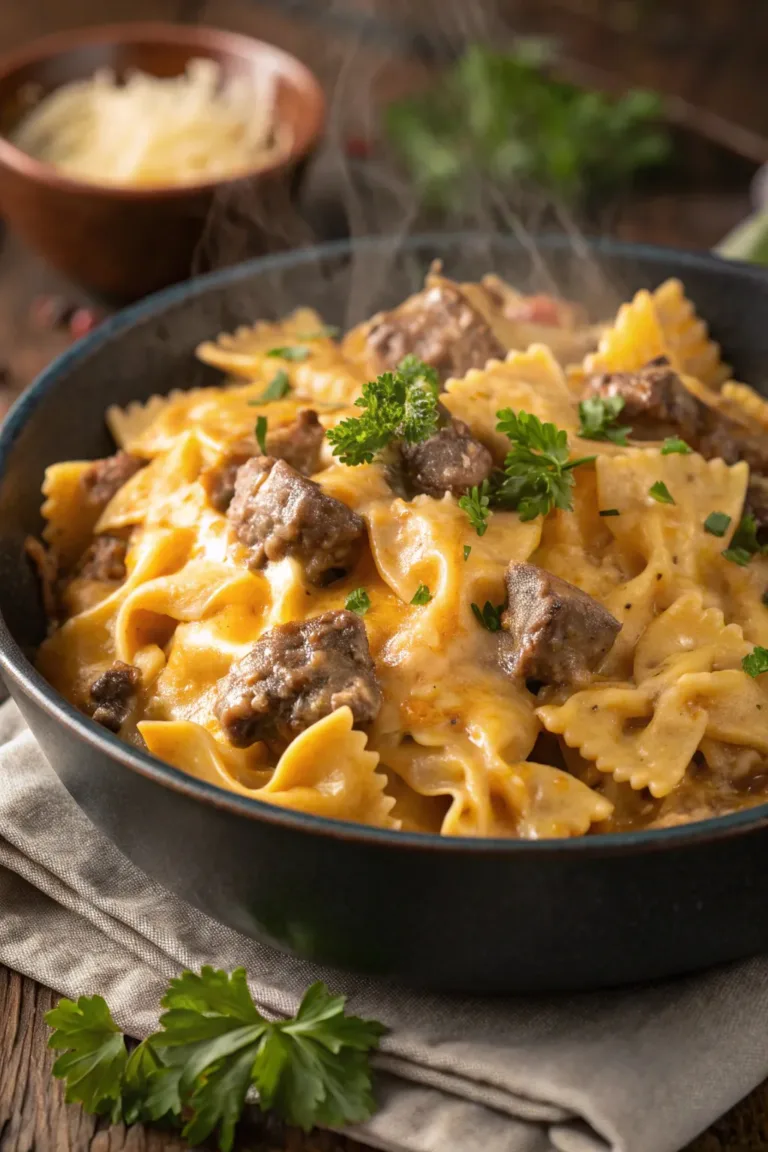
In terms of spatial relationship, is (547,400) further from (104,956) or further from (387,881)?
(104,956)

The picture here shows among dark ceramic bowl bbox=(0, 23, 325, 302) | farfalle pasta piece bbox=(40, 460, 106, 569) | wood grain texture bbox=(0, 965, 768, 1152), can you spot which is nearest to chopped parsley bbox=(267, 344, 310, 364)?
farfalle pasta piece bbox=(40, 460, 106, 569)

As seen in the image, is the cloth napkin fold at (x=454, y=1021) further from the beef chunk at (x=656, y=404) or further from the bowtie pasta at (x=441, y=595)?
the beef chunk at (x=656, y=404)

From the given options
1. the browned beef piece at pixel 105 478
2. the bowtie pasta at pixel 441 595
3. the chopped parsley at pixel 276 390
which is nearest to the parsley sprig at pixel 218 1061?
the bowtie pasta at pixel 441 595

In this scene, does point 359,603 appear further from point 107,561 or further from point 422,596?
point 107,561

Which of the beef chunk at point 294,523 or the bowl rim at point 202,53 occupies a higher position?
the beef chunk at point 294,523

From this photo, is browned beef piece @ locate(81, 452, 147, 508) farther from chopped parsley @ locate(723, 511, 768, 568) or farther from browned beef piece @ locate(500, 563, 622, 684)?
chopped parsley @ locate(723, 511, 768, 568)
